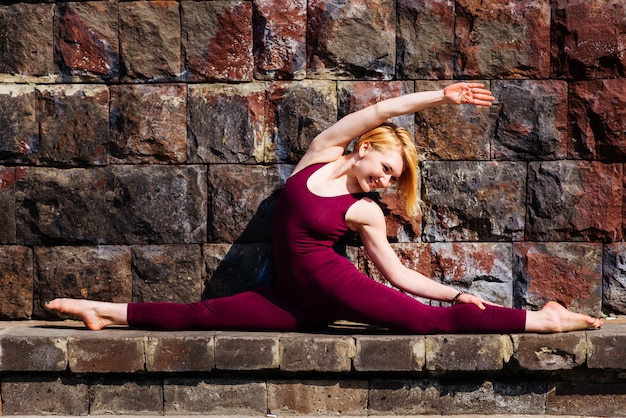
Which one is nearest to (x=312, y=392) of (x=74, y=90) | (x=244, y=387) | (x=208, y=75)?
(x=244, y=387)

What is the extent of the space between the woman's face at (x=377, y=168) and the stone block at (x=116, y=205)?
42.3 inches

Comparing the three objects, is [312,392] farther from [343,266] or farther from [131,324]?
[131,324]

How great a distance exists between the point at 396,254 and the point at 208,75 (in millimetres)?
1608

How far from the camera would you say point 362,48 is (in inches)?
207

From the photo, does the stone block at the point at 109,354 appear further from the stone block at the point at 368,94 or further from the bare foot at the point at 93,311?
the stone block at the point at 368,94

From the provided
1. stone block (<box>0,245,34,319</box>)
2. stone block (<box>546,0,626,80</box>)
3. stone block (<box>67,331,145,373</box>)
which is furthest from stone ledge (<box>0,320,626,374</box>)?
stone block (<box>546,0,626,80</box>)

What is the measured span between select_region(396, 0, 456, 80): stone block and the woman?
18.6 inches

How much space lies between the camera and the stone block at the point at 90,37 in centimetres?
531

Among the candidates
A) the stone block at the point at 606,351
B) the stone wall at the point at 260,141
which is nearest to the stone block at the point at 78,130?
the stone wall at the point at 260,141

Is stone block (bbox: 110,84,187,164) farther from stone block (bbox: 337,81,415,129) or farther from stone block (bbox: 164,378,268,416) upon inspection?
stone block (bbox: 164,378,268,416)

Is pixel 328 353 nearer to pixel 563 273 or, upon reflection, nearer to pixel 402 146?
pixel 402 146

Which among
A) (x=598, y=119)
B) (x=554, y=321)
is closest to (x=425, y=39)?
(x=598, y=119)

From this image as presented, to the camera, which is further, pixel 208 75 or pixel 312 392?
pixel 208 75

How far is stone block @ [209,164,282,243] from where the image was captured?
5.29m
